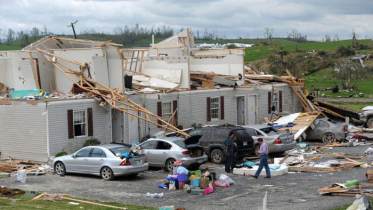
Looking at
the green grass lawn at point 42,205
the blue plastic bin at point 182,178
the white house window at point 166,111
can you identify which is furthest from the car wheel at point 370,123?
the green grass lawn at point 42,205

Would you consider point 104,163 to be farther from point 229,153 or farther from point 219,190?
point 229,153

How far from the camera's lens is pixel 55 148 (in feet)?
77.3

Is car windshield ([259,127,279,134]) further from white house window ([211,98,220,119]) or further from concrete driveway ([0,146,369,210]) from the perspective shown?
white house window ([211,98,220,119])

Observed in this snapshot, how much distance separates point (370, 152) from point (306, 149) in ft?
10.1

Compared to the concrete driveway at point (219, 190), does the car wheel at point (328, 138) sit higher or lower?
higher

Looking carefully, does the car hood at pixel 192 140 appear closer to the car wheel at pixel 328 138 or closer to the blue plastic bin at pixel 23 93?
the blue plastic bin at pixel 23 93

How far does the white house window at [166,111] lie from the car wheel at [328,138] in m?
8.59

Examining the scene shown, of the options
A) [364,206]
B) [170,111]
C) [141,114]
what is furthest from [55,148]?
[364,206]

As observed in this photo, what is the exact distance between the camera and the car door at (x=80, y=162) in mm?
20484

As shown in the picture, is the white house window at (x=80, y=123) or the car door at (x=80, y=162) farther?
the white house window at (x=80, y=123)

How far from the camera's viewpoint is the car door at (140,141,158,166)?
72.3 ft

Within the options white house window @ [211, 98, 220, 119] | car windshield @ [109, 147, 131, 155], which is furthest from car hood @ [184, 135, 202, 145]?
white house window @ [211, 98, 220, 119]

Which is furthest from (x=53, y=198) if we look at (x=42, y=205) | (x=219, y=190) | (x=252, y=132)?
(x=252, y=132)

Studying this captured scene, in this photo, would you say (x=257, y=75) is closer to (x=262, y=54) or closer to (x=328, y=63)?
→ (x=328, y=63)
